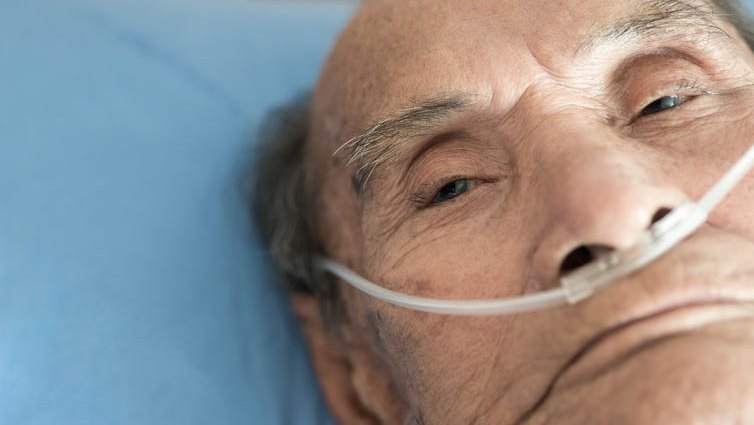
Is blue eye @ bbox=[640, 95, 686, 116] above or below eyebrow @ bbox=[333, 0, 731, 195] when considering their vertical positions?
below

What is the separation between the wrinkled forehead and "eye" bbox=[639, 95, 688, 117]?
10 cm

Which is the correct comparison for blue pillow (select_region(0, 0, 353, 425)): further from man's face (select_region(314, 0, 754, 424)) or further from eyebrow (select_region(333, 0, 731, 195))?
eyebrow (select_region(333, 0, 731, 195))

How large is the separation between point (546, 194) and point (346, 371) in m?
0.67

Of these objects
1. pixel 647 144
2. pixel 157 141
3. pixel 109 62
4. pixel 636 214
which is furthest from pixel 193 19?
pixel 636 214

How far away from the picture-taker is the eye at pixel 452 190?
3.49 feet

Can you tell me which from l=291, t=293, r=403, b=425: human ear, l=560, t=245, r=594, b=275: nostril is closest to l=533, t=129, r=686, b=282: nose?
l=560, t=245, r=594, b=275: nostril

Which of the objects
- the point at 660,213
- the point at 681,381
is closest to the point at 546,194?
the point at 660,213

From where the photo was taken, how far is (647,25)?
103cm

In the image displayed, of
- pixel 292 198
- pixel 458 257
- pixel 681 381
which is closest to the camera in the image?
pixel 681 381

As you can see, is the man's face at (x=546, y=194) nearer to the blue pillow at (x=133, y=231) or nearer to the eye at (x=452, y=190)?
the eye at (x=452, y=190)

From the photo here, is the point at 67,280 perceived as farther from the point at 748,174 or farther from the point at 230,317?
the point at 748,174

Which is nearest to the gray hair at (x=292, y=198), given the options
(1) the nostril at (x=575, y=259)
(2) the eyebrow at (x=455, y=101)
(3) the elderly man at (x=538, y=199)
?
(3) the elderly man at (x=538, y=199)

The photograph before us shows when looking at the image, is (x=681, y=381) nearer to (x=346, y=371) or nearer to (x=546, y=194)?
(x=546, y=194)

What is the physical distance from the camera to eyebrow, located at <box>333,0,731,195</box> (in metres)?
1.02
